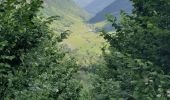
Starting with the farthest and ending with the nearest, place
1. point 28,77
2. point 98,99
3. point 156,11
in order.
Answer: point 156,11 → point 98,99 → point 28,77

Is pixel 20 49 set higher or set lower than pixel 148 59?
higher

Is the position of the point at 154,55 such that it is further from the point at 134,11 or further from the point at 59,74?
the point at 59,74

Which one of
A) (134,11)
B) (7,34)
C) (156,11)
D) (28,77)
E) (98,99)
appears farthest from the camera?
(134,11)

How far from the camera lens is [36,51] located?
600 inches

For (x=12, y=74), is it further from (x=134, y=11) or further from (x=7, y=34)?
(x=134, y=11)

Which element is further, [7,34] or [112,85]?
[112,85]

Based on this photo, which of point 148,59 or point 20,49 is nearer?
point 20,49

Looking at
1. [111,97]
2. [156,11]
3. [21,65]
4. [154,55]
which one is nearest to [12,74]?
[21,65]

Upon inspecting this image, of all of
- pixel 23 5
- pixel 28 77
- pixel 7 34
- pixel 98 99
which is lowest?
pixel 98 99

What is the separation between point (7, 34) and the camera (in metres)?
14.0

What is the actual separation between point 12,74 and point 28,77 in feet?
3.05

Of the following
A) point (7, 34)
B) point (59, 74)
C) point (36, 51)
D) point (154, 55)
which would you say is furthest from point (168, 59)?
point (59, 74)

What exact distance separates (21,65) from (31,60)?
1.30ft

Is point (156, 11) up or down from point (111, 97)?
up
